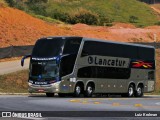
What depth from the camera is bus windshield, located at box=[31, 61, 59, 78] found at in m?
34.3

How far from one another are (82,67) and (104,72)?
107 inches

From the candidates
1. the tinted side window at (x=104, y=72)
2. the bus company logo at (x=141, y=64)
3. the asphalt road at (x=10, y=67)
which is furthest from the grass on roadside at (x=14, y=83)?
the bus company logo at (x=141, y=64)

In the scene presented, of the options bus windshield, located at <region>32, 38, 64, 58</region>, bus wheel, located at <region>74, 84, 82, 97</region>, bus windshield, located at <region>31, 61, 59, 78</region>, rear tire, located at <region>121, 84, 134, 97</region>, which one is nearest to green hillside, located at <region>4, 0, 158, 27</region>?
rear tire, located at <region>121, 84, 134, 97</region>

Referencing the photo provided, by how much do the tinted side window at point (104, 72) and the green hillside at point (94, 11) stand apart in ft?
153

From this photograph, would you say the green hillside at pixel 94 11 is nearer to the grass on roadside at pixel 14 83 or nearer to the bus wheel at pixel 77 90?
the grass on roadside at pixel 14 83

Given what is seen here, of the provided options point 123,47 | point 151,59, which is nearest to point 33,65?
point 123,47

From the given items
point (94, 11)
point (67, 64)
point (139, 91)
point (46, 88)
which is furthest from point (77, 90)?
point (94, 11)

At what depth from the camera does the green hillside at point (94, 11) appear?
286 ft

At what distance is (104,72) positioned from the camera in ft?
124

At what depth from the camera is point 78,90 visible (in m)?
35.8

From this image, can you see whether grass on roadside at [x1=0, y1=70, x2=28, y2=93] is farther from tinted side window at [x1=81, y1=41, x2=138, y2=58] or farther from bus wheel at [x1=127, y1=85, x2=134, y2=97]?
tinted side window at [x1=81, y1=41, x2=138, y2=58]

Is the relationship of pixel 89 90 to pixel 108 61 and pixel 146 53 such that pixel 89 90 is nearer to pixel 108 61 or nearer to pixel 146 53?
pixel 108 61

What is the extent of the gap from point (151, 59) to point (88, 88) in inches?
324

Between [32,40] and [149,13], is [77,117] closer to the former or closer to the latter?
[32,40]
